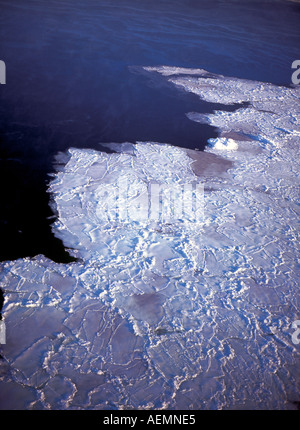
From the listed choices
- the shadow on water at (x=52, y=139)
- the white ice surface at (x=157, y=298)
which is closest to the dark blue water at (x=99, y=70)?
the shadow on water at (x=52, y=139)

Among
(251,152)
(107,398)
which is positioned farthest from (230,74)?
Result: (107,398)

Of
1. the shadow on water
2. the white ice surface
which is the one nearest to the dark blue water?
the shadow on water

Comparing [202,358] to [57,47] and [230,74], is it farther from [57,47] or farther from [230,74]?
[57,47]

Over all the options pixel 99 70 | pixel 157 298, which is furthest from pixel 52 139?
pixel 99 70

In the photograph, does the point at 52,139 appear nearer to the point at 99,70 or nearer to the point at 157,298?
the point at 157,298

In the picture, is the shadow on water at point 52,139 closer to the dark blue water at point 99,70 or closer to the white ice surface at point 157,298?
the dark blue water at point 99,70
